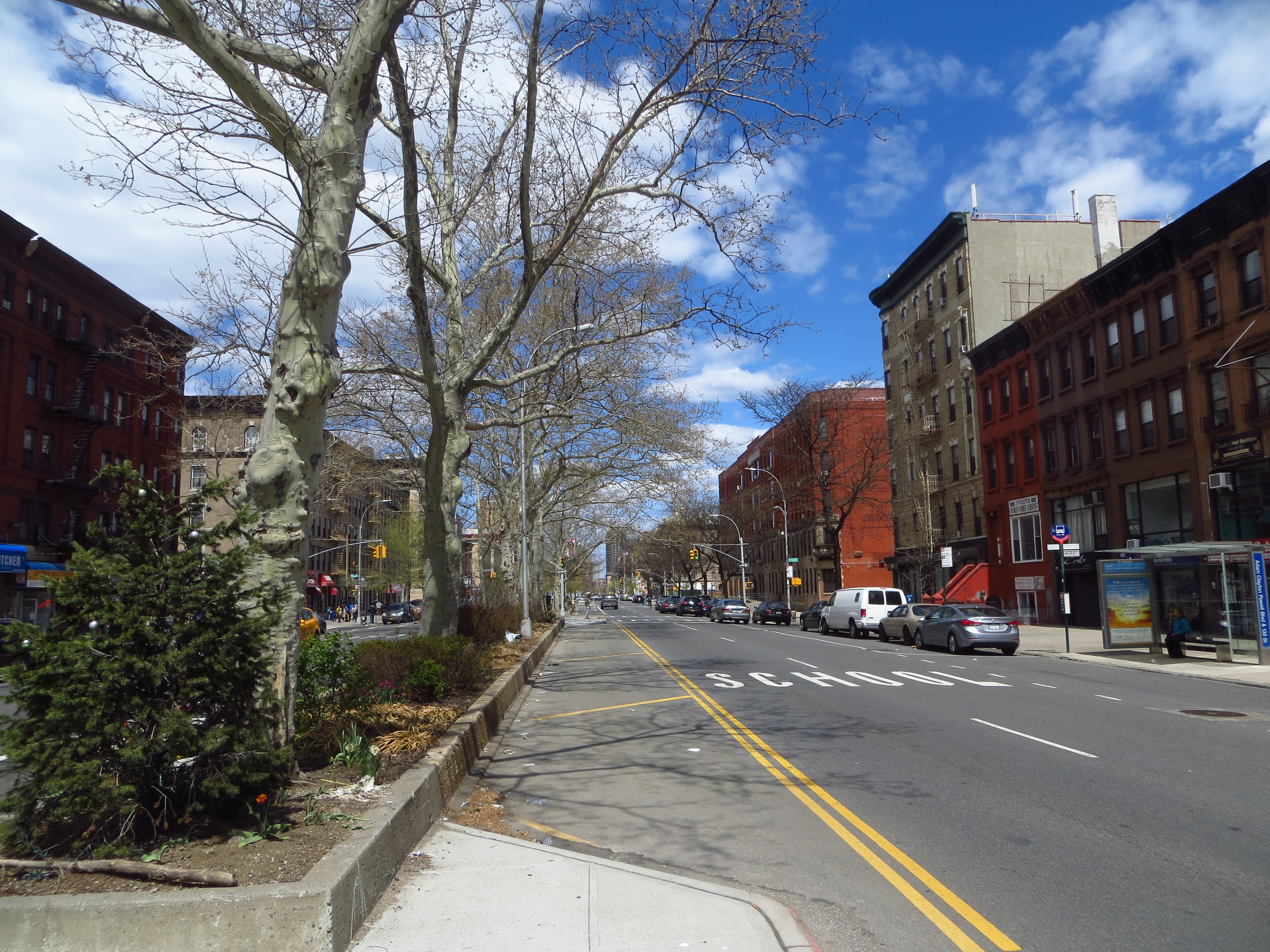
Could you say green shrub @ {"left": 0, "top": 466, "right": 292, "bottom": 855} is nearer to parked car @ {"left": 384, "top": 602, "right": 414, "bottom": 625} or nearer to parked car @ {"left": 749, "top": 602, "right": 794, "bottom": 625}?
parked car @ {"left": 749, "top": 602, "right": 794, "bottom": 625}

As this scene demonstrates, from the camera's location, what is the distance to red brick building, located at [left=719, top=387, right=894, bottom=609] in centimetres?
5409

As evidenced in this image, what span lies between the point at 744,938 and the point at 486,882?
175cm

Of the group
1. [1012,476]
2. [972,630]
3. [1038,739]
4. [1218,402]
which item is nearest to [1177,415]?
[1218,402]

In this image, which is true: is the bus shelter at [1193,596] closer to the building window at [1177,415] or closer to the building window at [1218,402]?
the building window at [1218,402]

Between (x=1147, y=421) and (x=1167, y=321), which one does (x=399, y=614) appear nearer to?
(x=1147, y=421)

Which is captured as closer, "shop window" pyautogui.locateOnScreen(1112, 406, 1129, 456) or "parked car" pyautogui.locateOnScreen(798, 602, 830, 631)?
"shop window" pyautogui.locateOnScreen(1112, 406, 1129, 456)

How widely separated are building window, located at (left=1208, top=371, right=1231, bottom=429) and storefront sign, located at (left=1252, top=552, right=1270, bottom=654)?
982 centimetres

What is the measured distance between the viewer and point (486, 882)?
18.9 feet

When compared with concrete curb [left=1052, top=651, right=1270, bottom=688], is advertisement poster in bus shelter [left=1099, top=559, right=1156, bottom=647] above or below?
above

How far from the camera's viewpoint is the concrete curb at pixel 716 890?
4883 mm

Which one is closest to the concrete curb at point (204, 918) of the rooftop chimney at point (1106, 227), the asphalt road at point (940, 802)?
the asphalt road at point (940, 802)

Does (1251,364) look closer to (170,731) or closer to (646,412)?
(646,412)

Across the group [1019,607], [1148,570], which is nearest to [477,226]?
[1148,570]

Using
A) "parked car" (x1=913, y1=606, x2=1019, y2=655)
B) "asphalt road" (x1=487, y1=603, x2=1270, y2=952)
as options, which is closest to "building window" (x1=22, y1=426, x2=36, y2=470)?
"asphalt road" (x1=487, y1=603, x2=1270, y2=952)
